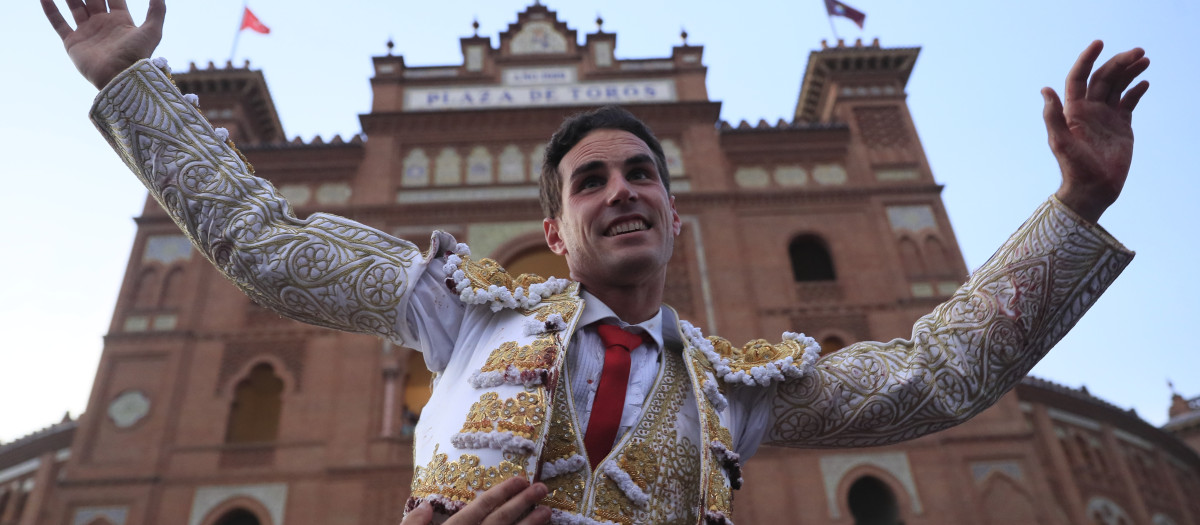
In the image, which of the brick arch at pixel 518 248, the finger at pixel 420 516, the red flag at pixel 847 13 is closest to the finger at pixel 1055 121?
the finger at pixel 420 516

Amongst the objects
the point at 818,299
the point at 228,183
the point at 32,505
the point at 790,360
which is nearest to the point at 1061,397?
the point at 818,299

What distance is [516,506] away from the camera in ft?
3.67

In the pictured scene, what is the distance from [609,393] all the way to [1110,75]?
45.8 inches

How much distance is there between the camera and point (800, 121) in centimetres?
1622

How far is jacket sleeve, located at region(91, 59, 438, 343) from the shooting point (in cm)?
140

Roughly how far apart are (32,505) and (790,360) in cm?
1308

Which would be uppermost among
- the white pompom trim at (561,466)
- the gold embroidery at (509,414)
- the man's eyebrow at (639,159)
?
the man's eyebrow at (639,159)

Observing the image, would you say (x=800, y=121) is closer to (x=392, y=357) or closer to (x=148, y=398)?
(x=392, y=357)

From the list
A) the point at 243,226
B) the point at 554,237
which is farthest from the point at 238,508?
the point at 243,226

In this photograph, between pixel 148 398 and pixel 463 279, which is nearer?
pixel 463 279

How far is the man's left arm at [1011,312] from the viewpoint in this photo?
151 cm

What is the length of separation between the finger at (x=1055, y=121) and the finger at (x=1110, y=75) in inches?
2.7

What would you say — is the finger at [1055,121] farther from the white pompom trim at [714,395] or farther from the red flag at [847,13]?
the red flag at [847,13]

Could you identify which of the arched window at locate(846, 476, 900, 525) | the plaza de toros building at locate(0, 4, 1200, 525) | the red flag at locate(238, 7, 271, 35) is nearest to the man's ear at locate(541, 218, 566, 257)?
the plaza de toros building at locate(0, 4, 1200, 525)
